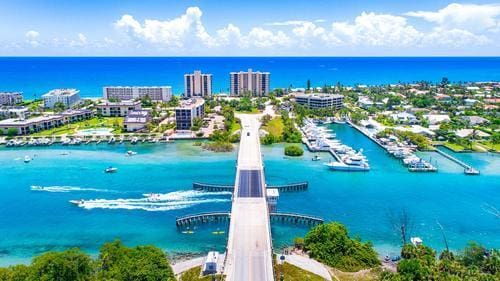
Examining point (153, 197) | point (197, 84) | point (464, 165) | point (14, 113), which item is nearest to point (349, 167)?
point (464, 165)

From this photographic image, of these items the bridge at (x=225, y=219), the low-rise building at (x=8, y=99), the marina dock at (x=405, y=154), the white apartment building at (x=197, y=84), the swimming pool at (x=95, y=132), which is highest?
the white apartment building at (x=197, y=84)

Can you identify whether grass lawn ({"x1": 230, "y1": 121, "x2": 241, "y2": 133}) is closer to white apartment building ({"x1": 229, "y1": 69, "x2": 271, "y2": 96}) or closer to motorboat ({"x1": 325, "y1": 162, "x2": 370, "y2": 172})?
motorboat ({"x1": 325, "y1": 162, "x2": 370, "y2": 172})

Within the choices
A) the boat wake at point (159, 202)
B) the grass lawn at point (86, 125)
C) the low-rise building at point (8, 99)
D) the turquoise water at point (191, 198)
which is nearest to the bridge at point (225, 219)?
the turquoise water at point (191, 198)

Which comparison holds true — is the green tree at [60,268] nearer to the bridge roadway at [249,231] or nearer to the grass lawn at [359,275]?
the bridge roadway at [249,231]

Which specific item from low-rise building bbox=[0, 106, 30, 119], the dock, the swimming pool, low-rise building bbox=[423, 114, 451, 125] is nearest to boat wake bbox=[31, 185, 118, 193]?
the swimming pool

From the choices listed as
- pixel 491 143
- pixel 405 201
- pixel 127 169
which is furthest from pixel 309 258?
pixel 491 143

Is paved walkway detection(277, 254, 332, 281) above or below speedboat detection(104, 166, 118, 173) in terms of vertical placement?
below

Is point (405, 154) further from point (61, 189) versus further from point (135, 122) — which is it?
point (135, 122)
